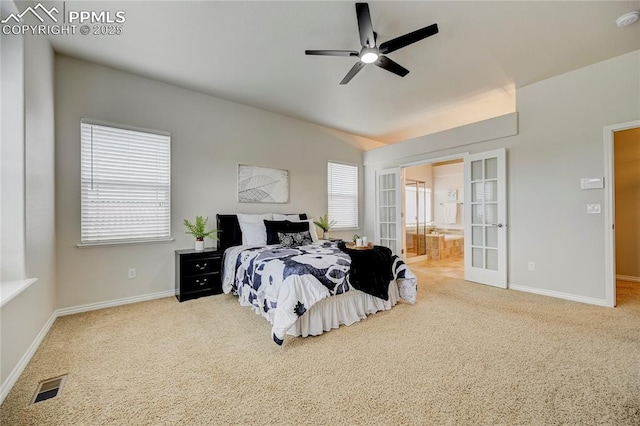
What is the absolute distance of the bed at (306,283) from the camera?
2350mm

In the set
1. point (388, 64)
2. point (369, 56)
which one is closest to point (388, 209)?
point (388, 64)

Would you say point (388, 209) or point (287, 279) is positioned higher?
point (388, 209)

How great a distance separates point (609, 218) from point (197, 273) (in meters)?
5.14

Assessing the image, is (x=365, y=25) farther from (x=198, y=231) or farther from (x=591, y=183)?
(x=591, y=183)

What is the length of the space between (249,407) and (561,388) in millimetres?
1975

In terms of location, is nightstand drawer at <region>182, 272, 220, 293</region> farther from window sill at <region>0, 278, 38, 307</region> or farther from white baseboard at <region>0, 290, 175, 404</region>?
window sill at <region>0, 278, 38, 307</region>

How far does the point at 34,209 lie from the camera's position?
2.25 m

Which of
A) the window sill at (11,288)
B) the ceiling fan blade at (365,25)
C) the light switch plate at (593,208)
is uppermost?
the ceiling fan blade at (365,25)

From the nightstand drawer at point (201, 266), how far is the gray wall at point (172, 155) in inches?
17.6

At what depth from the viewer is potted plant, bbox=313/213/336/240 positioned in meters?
5.12

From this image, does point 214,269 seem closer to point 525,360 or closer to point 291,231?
point 291,231

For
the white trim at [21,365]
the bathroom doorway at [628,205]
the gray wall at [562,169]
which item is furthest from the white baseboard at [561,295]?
the white trim at [21,365]

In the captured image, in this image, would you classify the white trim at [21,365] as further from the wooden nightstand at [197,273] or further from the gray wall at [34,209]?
the wooden nightstand at [197,273]

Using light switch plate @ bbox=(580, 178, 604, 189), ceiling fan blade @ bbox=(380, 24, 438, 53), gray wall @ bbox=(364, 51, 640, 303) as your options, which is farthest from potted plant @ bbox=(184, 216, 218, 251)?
light switch plate @ bbox=(580, 178, 604, 189)
